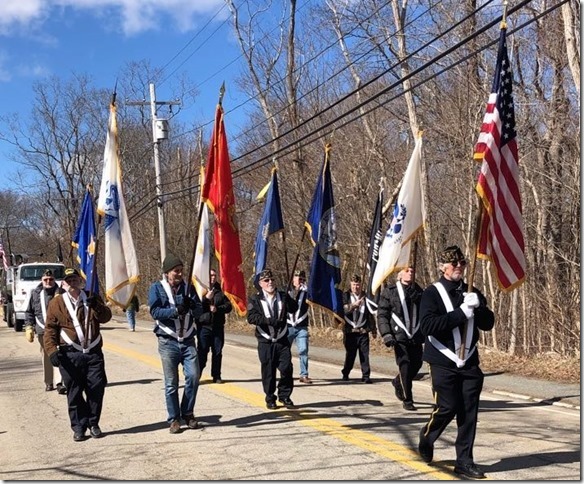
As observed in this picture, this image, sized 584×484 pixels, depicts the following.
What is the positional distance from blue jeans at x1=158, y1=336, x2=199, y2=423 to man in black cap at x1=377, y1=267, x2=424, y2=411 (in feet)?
A: 8.89

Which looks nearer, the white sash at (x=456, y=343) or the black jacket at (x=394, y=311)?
the white sash at (x=456, y=343)

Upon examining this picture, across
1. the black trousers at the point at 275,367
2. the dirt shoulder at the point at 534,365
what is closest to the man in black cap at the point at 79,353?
the black trousers at the point at 275,367

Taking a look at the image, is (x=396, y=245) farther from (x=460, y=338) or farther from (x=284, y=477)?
(x=284, y=477)

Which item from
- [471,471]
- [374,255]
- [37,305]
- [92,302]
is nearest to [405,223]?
[374,255]

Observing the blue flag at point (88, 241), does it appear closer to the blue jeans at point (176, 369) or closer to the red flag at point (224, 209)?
the blue jeans at point (176, 369)

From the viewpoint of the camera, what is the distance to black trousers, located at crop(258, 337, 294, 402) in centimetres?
978

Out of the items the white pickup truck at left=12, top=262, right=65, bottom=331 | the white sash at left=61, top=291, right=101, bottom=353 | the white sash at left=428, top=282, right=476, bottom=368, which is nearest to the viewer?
the white sash at left=428, top=282, right=476, bottom=368

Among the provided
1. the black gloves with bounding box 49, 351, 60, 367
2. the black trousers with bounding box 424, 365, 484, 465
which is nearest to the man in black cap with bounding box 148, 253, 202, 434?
the black gloves with bounding box 49, 351, 60, 367

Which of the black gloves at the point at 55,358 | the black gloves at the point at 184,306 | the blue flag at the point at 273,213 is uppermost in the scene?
the blue flag at the point at 273,213

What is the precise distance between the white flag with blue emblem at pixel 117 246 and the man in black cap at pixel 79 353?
1.43 ft

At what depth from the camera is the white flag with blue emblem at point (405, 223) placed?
9852 mm

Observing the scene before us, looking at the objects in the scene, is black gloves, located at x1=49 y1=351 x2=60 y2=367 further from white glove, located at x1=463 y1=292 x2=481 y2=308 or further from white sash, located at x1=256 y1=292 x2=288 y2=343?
white glove, located at x1=463 y1=292 x2=481 y2=308

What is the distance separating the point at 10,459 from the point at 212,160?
14.4 feet

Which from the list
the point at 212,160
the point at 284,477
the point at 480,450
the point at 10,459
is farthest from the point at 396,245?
the point at 10,459
